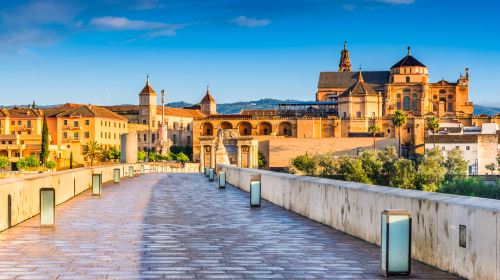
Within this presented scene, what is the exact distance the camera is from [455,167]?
9575cm

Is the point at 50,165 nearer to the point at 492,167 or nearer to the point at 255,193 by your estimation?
the point at 492,167

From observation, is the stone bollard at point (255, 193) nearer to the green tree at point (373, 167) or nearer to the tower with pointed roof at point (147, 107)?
the green tree at point (373, 167)

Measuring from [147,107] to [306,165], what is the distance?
6497 cm

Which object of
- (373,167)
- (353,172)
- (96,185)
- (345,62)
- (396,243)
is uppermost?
(345,62)

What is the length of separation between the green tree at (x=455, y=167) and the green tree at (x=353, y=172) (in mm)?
11947

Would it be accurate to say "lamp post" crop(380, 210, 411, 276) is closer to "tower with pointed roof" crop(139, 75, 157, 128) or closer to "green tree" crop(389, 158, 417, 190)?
"green tree" crop(389, 158, 417, 190)

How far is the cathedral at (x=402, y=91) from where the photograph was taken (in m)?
136

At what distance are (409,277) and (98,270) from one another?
338 cm

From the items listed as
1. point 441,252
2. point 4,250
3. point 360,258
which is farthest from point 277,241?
point 4,250

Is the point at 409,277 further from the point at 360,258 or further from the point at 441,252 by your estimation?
the point at 360,258

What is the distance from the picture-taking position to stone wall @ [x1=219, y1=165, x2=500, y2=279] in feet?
23.0

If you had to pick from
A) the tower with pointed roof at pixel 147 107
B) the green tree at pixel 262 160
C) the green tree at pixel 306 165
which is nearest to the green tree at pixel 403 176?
the green tree at pixel 306 165

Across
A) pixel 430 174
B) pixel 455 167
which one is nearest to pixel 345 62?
pixel 455 167

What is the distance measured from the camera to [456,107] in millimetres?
149375
